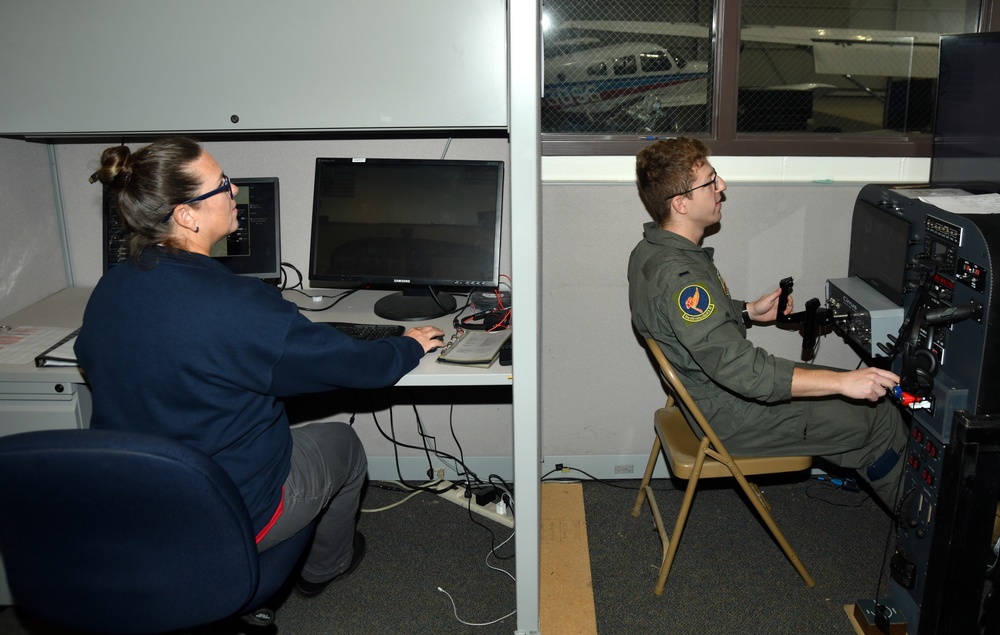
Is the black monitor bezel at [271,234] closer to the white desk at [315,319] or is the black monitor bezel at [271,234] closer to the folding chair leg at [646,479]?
the white desk at [315,319]

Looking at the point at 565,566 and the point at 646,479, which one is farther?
the point at 646,479

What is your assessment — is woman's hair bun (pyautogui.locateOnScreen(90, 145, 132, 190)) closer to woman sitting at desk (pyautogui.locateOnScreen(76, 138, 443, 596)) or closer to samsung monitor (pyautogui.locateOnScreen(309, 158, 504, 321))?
woman sitting at desk (pyautogui.locateOnScreen(76, 138, 443, 596))

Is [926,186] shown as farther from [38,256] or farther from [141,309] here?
[38,256]

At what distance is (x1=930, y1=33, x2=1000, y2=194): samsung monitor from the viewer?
6.23 feet

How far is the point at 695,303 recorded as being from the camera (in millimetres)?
→ 1813

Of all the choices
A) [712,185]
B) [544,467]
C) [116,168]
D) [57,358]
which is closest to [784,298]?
[712,185]

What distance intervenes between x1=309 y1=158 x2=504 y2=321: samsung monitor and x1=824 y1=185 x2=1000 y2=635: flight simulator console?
1070 millimetres

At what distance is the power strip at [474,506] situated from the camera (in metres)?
2.40

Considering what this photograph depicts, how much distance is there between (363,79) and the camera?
1951 mm

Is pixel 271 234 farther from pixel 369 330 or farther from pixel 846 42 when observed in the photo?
pixel 846 42

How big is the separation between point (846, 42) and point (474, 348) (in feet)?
6.72

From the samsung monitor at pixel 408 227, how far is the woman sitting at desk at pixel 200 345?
1.85 ft

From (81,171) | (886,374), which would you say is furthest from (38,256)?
(886,374)

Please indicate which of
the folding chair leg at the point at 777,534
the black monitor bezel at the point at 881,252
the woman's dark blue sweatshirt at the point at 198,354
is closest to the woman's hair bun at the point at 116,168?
the woman's dark blue sweatshirt at the point at 198,354
